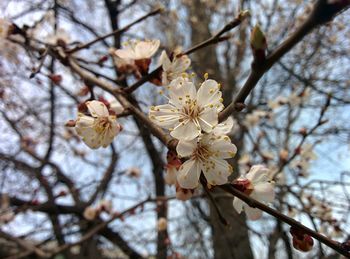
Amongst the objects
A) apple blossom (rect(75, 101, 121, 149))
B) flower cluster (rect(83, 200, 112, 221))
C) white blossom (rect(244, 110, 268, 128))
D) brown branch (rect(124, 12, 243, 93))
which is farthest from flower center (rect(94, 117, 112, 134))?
white blossom (rect(244, 110, 268, 128))

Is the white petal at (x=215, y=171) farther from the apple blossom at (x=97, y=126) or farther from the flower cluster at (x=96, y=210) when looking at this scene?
the flower cluster at (x=96, y=210)

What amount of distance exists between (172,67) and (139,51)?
172 millimetres

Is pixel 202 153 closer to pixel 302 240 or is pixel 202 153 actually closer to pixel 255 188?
pixel 255 188

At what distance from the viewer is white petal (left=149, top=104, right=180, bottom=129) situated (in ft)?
3.11

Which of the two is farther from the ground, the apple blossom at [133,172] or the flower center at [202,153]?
the apple blossom at [133,172]

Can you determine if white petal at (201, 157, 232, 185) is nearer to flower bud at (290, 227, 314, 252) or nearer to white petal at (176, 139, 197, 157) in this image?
white petal at (176, 139, 197, 157)

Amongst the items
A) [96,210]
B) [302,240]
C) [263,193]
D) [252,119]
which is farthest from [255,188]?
[252,119]

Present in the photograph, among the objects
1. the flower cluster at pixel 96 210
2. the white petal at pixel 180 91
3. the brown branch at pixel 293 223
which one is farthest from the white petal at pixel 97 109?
the flower cluster at pixel 96 210

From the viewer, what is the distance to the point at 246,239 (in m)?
2.78

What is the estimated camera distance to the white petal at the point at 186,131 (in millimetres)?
847

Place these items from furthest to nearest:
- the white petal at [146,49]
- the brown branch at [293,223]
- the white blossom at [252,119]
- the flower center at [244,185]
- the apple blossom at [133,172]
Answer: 1. the apple blossom at [133,172]
2. the white blossom at [252,119]
3. the white petal at [146,49]
4. the flower center at [244,185]
5. the brown branch at [293,223]

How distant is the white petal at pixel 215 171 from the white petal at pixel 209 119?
0.10 metres

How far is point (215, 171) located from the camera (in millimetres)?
886

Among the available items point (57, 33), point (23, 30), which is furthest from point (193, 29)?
point (23, 30)
